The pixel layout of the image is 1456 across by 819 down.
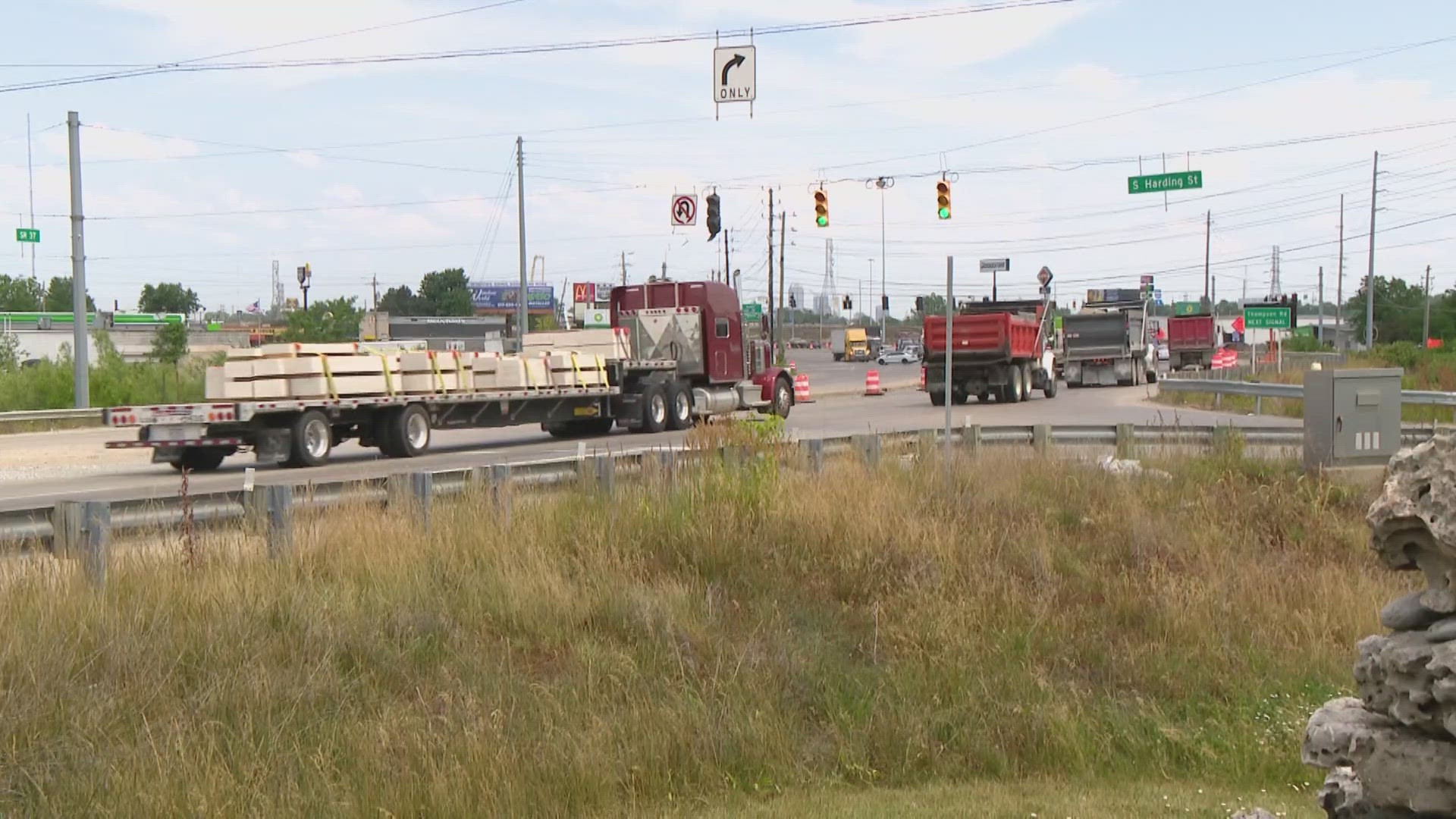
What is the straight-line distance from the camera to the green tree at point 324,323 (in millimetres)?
78250

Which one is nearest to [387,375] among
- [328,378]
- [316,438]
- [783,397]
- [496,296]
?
[328,378]

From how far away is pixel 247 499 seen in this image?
30.2 ft

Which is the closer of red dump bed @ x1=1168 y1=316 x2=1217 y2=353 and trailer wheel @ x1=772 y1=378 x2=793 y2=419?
trailer wheel @ x1=772 y1=378 x2=793 y2=419

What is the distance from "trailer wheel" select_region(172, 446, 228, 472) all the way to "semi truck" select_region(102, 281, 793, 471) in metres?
0.02

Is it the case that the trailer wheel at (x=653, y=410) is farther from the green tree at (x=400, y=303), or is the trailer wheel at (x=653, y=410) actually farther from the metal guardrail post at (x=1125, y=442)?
the green tree at (x=400, y=303)

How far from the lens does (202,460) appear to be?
69.4 ft

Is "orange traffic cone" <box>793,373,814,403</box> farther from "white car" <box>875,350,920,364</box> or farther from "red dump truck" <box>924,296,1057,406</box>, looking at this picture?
"white car" <box>875,350,920,364</box>

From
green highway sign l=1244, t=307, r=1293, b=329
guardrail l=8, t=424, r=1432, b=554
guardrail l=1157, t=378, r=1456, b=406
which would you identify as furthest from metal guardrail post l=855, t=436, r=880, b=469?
green highway sign l=1244, t=307, r=1293, b=329

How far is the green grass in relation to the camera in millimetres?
6422

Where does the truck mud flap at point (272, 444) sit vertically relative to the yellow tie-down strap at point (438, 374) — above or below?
below

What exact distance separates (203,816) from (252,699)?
103 cm

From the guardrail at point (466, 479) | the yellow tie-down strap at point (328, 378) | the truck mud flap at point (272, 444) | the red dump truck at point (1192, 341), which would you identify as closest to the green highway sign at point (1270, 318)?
the red dump truck at point (1192, 341)

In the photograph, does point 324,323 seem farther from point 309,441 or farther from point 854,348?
point 309,441

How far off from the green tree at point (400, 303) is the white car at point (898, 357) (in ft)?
213
